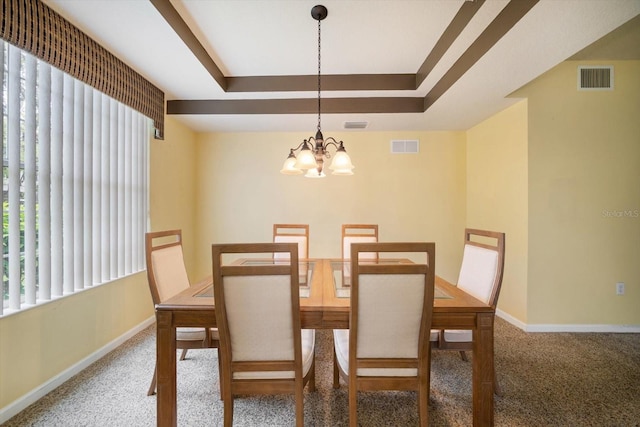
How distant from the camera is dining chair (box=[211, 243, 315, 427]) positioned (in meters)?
1.15

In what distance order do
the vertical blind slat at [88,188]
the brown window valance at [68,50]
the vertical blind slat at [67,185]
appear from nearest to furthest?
the brown window valance at [68,50]
the vertical blind slat at [67,185]
the vertical blind slat at [88,188]

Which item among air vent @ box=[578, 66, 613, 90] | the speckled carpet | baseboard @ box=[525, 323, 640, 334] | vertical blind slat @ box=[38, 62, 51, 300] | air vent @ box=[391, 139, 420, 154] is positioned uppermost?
air vent @ box=[578, 66, 613, 90]

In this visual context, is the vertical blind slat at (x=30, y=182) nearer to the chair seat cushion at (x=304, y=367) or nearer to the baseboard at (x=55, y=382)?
the baseboard at (x=55, y=382)

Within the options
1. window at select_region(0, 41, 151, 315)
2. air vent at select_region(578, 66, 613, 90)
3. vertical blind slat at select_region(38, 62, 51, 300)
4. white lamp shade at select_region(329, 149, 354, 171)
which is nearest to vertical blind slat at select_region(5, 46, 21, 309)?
window at select_region(0, 41, 151, 315)

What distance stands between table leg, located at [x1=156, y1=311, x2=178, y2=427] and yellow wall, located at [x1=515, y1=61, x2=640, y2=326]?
321 centimetres

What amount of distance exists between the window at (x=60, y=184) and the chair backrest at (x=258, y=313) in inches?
55.6

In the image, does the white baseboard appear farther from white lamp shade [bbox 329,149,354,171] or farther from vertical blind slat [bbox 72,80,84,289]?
vertical blind slat [bbox 72,80,84,289]

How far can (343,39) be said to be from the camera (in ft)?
6.84

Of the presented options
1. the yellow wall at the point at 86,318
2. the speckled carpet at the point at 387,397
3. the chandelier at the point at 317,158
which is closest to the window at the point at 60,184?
the yellow wall at the point at 86,318

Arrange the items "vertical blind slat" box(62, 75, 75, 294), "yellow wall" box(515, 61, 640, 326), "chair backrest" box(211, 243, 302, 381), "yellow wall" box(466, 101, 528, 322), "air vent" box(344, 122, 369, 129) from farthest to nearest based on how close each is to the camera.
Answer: "air vent" box(344, 122, 369, 129) → "yellow wall" box(466, 101, 528, 322) → "yellow wall" box(515, 61, 640, 326) → "vertical blind slat" box(62, 75, 75, 294) → "chair backrest" box(211, 243, 302, 381)

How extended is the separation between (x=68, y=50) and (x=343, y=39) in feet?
6.31

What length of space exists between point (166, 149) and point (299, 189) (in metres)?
1.71

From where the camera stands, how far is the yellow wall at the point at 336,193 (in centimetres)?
372

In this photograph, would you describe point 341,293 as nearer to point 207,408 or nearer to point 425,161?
point 207,408
